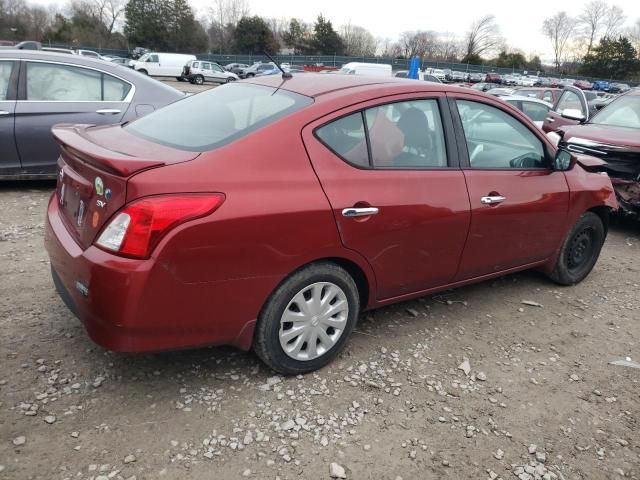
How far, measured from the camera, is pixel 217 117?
3.01 meters

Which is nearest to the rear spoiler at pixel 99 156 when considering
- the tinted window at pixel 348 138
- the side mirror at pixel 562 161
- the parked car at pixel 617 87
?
the tinted window at pixel 348 138

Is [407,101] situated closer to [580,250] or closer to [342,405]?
[342,405]

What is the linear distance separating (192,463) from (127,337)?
0.62m

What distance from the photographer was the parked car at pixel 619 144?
5.95 meters

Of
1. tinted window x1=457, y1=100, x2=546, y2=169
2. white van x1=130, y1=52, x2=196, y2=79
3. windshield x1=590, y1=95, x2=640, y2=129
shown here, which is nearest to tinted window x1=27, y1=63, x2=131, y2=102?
tinted window x1=457, y1=100, x2=546, y2=169

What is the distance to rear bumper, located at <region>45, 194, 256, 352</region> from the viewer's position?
2.29 m

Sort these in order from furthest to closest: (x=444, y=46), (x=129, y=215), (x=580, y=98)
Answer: (x=444, y=46)
(x=580, y=98)
(x=129, y=215)

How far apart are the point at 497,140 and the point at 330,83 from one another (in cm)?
133

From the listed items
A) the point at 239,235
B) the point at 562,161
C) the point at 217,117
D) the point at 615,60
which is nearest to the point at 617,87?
the point at 615,60

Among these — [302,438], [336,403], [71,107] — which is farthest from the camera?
[71,107]

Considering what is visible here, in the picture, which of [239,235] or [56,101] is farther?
[56,101]

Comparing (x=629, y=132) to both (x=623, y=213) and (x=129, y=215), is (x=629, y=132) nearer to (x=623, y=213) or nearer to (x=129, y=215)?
(x=623, y=213)

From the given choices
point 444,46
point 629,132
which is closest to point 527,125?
point 629,132

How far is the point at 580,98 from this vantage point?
1058 centimetres
